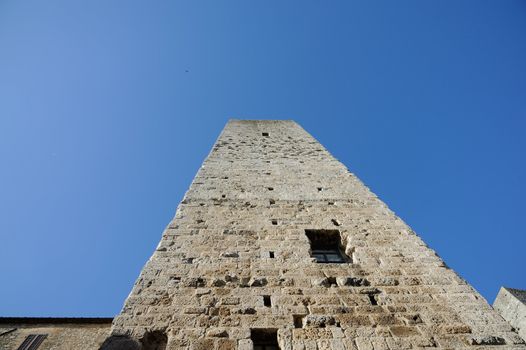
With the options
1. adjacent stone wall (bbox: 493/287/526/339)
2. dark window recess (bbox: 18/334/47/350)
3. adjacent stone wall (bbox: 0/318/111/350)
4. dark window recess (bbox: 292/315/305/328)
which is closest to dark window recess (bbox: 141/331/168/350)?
dark window recess (bbox: 292/315/305/328)

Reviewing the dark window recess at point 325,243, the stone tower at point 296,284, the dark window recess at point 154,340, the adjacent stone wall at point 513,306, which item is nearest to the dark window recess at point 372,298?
the stone tower at point 296,284

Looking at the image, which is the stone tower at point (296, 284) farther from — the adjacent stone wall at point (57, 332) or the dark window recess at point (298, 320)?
the adjacent stone wall at point (57, 332)

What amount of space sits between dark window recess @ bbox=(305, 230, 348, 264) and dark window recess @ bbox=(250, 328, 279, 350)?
1597mm

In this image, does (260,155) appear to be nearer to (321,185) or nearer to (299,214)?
(321,185)

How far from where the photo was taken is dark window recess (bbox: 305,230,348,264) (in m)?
4.38

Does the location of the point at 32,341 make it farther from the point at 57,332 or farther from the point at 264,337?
the point at 264,337

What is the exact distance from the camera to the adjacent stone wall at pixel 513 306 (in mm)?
5129

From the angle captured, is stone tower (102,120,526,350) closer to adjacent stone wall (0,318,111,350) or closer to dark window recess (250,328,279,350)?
dark window recess (250,328,279,350)

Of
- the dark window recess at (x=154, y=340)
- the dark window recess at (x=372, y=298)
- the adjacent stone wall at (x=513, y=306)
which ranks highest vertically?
the adjacent stone wall at (x=513, y=306)

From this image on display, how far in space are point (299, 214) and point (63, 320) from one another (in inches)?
312

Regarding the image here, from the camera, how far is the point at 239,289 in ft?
11.0

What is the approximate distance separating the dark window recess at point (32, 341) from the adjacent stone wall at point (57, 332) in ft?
0.27

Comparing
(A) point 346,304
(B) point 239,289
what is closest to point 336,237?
(A) point 346,304

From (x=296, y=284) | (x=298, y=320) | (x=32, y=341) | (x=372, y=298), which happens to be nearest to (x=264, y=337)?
(x=298, y=320)
